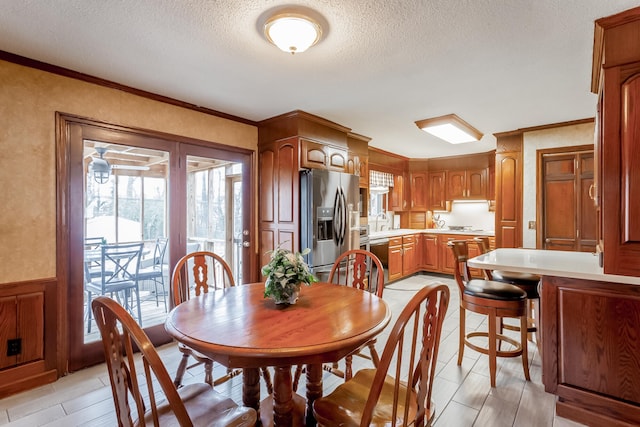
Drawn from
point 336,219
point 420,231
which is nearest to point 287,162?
point 336,219

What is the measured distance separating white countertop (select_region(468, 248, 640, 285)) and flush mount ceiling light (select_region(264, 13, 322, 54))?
6.31ft

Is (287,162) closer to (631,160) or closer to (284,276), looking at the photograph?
(284,276)

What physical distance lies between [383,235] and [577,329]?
132 inches

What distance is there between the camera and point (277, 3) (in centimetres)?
173

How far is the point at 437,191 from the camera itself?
21.5ft

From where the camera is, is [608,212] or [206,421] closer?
[206,421]

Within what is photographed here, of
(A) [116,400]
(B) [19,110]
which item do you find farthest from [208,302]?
(B) [19,110]

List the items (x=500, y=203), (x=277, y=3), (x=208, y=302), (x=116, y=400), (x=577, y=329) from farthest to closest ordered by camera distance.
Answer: (x=500, y=203) < (x=577, y=329) < (x=208, y=302) < (x=277, y=3) < (x=116, y=400)

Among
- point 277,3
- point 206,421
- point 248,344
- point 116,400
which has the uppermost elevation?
point 277,3

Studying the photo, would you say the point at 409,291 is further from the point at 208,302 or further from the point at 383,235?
the point at 208,302

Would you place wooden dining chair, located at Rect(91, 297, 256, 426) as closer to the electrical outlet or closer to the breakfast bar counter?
the electrical outlet

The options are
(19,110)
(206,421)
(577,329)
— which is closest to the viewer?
(206,421)

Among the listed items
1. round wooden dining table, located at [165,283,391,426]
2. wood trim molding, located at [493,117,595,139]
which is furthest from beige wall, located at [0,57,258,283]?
wood trim molding, located at [493,117,595,139]

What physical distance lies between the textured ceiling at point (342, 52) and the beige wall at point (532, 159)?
652mm
